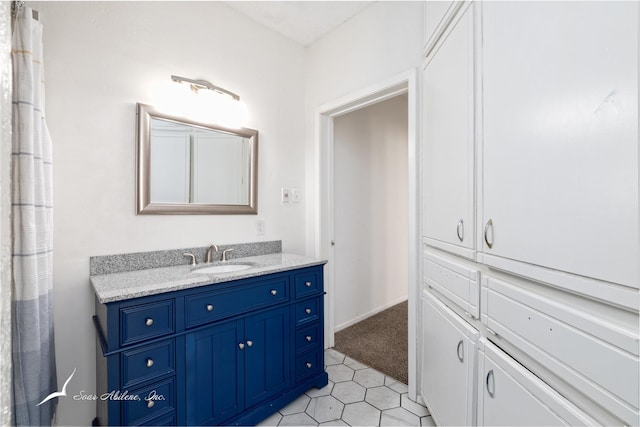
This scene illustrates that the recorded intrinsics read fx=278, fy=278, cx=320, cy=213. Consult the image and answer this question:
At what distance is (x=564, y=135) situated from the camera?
0.71 metres

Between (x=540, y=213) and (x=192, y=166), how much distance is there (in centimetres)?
183

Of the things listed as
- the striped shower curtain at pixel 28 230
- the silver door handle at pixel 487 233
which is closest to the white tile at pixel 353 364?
the silver door handle at pixel 487 233

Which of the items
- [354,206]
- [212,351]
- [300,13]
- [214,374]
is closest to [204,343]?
[212,351]

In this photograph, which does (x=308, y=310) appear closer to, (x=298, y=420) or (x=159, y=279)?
(x=298, y=420)

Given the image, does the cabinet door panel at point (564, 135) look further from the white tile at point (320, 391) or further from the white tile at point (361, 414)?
the white tile at point (320, 391)

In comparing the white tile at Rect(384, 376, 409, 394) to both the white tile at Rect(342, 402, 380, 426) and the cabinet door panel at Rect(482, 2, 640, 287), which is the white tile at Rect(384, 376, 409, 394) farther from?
the cabinet door panel at Rect(482, 2, 640, 287)

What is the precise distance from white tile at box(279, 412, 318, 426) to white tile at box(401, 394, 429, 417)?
Answer: 574mm

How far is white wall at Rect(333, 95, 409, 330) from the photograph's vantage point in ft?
9.09

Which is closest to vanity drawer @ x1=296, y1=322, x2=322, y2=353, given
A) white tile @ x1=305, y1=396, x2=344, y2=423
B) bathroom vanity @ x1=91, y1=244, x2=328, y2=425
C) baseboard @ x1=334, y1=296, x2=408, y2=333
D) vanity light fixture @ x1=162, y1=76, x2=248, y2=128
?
bathroom vanity @ x1=91, y1=244, x2=328, y2=425

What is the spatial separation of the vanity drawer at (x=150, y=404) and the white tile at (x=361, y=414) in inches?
37.5

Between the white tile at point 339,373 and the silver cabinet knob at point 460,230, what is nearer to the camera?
the silver cabinet knob at point 460,230

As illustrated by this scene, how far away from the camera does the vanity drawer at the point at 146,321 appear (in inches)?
45.5

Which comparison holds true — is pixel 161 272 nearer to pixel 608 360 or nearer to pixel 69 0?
pixel 69 0

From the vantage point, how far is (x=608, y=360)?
611mm
